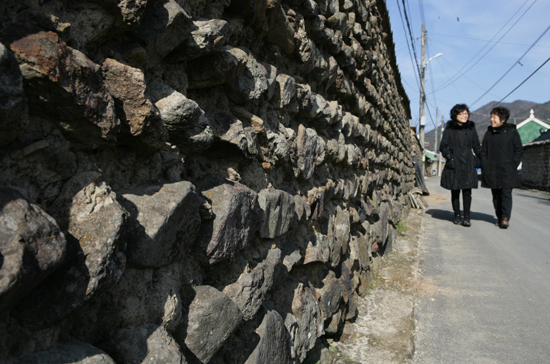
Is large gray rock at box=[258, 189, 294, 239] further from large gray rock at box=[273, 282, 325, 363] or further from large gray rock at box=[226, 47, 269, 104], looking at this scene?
large gray rock at box=[226, 47, 269, 104]

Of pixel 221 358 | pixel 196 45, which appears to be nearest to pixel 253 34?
pixel 196 45

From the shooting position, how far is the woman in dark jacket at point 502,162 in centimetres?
546

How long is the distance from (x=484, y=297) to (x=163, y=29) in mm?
3241

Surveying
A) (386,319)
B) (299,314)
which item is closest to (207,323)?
(299,314)

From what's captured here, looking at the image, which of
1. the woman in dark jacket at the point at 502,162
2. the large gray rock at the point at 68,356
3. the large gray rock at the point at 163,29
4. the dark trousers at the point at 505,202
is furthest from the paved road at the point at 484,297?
the large gray rock at the point at 163,29

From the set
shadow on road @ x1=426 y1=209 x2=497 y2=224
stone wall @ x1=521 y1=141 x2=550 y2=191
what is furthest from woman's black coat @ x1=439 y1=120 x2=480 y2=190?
stone wall @ x1=521 y1=141 x2=550 y2=191

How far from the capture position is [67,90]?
2.40 ft

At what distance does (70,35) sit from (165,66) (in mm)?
342

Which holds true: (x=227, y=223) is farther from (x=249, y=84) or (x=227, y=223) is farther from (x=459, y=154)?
(x=459, y=154)

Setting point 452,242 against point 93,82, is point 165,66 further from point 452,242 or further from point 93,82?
point 452,242

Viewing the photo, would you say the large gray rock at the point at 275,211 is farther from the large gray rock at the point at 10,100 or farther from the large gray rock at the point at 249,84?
the large gray rock at the point at 10,100

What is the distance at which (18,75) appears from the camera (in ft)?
2.08

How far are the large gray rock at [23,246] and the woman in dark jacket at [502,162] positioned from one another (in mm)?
6100

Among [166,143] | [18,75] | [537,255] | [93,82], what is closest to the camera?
[18,75]
